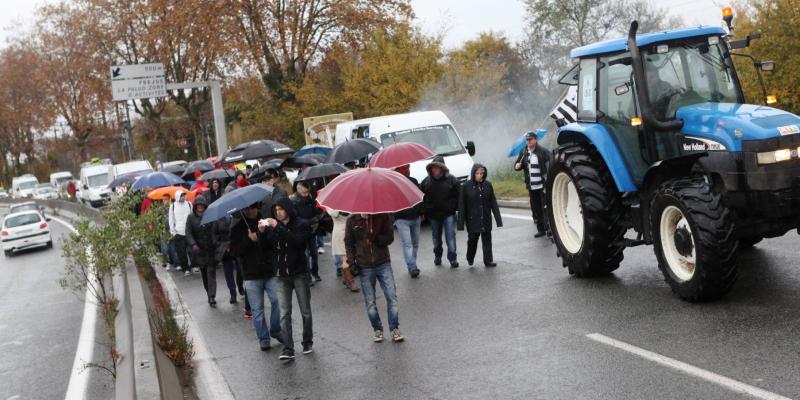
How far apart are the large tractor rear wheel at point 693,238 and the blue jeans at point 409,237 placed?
189 inches

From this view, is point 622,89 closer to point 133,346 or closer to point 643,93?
point 643,93

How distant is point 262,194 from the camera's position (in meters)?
9.84

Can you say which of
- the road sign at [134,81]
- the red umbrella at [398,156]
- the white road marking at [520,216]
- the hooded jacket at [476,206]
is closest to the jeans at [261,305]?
the red umbrella at [398,156]

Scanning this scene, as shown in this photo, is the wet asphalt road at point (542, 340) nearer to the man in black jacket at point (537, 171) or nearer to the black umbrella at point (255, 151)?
the man in black jacket at point (537, 171)

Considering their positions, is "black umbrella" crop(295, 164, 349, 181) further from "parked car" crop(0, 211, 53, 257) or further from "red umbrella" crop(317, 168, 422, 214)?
"parked car" crop(0, 211, 53, 257)

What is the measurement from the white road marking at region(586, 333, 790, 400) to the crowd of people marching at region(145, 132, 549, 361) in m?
2.40

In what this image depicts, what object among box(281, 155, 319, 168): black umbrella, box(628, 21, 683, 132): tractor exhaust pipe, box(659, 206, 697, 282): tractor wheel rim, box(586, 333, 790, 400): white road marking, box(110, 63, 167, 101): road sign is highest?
box(110, 63, 167, 101): road sign

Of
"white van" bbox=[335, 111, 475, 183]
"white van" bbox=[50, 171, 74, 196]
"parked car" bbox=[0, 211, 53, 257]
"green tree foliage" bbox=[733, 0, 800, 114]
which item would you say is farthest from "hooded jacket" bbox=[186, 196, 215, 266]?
"white van" bbox=[50, 171, 74, 196]

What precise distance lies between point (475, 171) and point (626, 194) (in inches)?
131

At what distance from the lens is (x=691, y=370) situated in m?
7.05

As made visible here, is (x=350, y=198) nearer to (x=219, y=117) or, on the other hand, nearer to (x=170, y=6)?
(x=219, y=117)

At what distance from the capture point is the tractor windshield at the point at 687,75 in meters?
9.64

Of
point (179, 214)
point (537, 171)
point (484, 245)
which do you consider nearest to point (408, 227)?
point (484, 245)

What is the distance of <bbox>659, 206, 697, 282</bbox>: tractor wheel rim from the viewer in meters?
8.99
